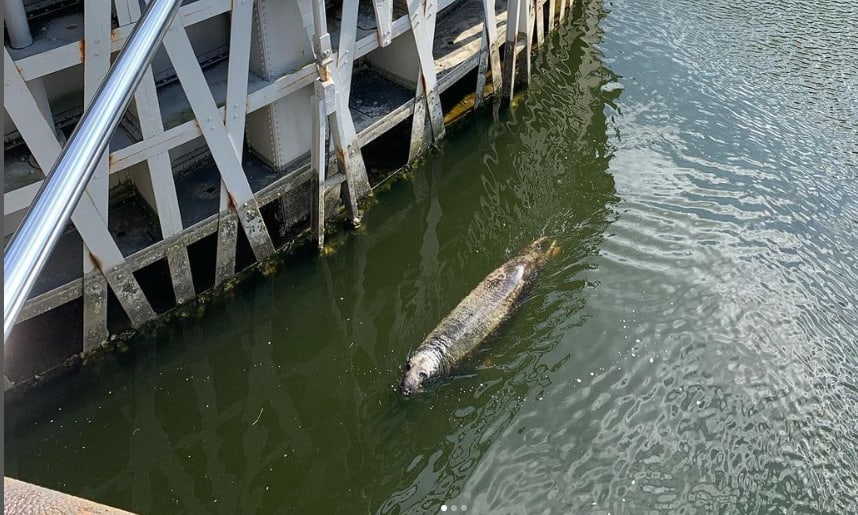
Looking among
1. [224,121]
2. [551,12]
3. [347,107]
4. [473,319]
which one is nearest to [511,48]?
[551,12]

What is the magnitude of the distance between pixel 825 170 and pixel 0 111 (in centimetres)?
1880

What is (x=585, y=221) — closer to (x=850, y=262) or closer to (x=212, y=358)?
(x=850, y=262)

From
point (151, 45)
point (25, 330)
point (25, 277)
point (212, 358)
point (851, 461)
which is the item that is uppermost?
point (151, 45)

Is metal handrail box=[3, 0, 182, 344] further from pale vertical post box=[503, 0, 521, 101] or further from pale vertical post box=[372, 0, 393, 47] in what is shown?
pale vertical post box=[503, 0, 521, 101]

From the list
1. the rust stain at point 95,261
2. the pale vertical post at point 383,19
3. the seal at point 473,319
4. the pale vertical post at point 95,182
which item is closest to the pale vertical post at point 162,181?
the pale vertical post at point 95,182

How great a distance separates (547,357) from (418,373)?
94.1 inches

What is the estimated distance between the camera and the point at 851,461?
38.7 feet

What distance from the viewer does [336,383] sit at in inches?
511

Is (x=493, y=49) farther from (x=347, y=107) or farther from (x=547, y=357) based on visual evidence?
(x=547, y=357)

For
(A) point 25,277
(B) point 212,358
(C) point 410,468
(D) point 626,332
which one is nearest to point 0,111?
(A) point 25,277

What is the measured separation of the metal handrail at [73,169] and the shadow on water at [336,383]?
1019cm


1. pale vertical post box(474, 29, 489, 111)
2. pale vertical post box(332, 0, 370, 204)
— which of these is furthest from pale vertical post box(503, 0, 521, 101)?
pale vertical post box(332, 0, 370, 204)

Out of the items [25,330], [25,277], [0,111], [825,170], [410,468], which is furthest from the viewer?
[825,170]

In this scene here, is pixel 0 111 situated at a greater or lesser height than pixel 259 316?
greater
